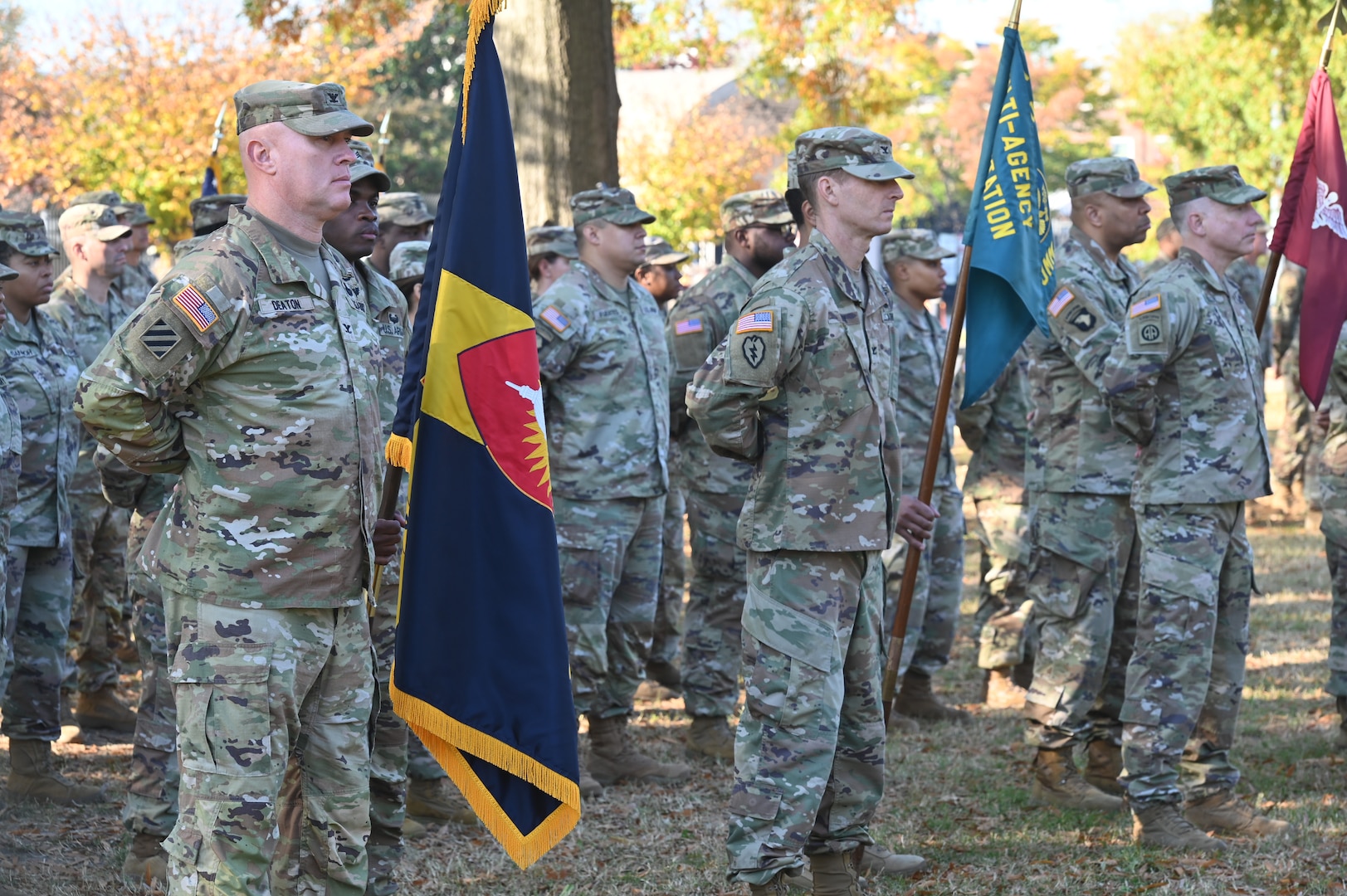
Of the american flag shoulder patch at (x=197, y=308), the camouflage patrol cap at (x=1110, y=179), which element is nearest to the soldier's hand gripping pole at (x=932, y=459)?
the camouflage patrol cap at (x=1110, y=179)

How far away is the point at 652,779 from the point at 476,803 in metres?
Answer: 2.93

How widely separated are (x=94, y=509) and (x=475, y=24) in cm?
465

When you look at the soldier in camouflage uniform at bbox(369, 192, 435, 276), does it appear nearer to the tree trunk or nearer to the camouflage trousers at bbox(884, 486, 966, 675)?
the tree trunk

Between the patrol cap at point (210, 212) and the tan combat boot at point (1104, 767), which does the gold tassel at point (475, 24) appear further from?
the tan combat boot at point (1104, 767)

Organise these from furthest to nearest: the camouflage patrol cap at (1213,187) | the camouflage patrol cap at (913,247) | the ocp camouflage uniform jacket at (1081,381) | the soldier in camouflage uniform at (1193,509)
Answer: the camouflage patrol cap at (913,247) → the ocp camouflage uniform jacket at (1081,381) → the camouflage patrol cap at (1213,187) → the soldier in camouflage uniform at (1193,509)

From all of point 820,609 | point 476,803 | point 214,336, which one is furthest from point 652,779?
point 214,336

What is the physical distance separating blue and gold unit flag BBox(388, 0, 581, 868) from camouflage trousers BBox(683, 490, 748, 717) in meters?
3.36

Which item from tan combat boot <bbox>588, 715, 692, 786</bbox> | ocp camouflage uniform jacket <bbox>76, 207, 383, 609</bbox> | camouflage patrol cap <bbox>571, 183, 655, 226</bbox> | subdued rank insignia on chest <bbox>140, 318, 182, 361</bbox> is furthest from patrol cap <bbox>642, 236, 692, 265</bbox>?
subdued rank insignia on chest <bbox>140, 318, 182, 361</bbox>

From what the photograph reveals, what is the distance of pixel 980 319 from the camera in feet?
19.3

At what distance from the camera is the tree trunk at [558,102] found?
982 cm

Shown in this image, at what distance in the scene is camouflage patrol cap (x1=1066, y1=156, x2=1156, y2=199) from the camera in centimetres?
682

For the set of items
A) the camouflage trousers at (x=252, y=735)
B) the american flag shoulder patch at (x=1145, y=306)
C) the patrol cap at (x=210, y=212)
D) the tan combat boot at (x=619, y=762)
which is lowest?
the tan combat boot at (x=619, y=762)

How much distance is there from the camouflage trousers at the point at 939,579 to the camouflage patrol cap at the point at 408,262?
127 inches

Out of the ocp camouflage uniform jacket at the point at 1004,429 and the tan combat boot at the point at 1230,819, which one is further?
the ocp camouflage uniform jacket at the point at 1004,429
